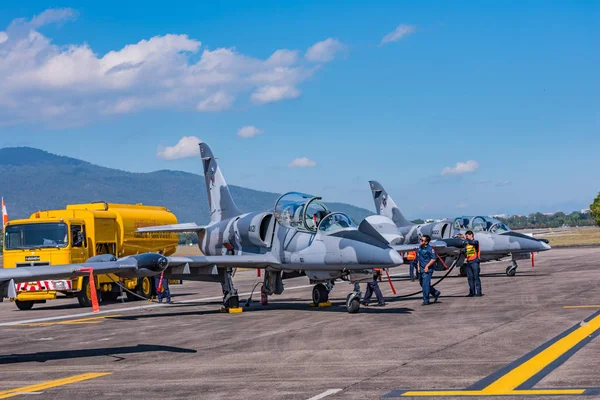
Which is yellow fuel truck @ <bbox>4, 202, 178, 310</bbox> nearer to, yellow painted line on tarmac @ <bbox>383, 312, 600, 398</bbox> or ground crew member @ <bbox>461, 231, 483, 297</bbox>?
ground crew member @ <bbox>461, 231, 483, 297</bbox>

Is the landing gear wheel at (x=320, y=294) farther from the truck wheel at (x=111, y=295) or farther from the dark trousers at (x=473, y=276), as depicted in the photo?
the truck wheel at (x=111, y=295)

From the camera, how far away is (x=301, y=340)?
50.6 feet

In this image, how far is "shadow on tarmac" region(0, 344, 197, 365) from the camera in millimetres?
14438

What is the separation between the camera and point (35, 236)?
1097 inches

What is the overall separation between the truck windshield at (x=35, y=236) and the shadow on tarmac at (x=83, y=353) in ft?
42.5

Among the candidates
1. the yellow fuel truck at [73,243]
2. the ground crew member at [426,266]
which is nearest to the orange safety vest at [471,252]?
the ground crew member at [426,266]

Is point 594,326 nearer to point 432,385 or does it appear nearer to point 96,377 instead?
point 432,385

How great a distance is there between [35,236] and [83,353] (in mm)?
13935

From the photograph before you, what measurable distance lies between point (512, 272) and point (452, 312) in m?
18.0

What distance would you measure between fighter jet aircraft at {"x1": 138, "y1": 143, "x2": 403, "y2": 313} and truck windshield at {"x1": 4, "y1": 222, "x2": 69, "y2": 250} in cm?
575

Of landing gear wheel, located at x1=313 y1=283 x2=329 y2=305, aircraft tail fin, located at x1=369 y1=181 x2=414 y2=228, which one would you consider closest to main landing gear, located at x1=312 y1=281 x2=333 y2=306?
landing gear wheel, located at x1=313 y1=283 x2=329 y2=305

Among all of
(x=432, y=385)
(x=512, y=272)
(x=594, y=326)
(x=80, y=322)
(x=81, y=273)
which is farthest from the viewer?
(x=512, y=272)

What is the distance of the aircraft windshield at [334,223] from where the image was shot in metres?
21.7

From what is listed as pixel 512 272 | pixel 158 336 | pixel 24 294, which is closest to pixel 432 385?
pixel 158 336
